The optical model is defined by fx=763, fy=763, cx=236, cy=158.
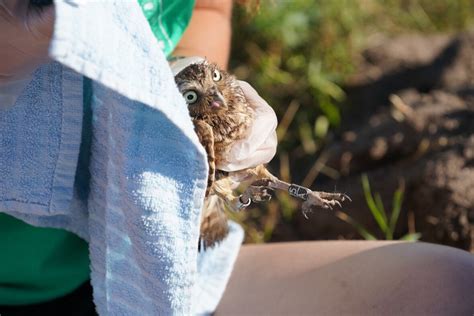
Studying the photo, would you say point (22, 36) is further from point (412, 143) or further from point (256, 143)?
point (412, 143)

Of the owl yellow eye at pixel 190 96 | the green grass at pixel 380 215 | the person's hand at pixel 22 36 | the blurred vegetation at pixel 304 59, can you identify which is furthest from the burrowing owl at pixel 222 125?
the blurred vegetation at pixel 304 59

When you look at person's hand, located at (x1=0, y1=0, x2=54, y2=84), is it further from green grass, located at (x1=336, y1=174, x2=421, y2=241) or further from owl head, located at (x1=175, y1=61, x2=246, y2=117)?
green grass, located at (x1=336, y1=174, x2=421, y2=241)

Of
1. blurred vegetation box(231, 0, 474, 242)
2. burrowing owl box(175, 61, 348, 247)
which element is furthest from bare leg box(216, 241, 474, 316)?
blurred vegetation box(231, 0, 474, 242)

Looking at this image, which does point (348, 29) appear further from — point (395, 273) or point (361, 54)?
point (395, 273)

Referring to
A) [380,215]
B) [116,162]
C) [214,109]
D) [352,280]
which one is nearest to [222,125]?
[214,109]

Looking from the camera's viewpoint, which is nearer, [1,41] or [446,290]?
[1,41]

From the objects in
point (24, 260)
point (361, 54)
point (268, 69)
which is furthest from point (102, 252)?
point (361, 54)
